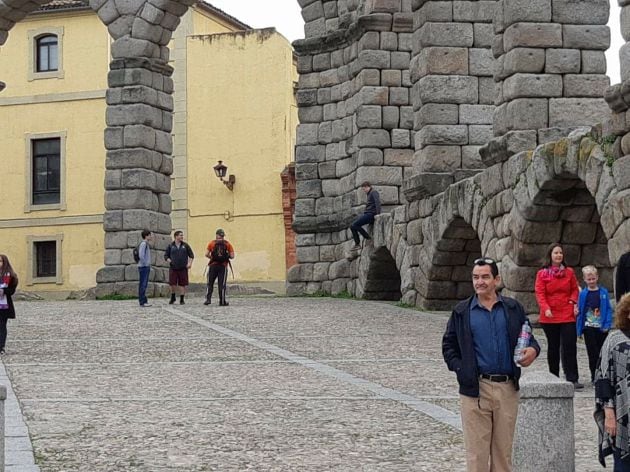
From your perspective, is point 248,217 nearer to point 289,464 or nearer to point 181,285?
point 181,285

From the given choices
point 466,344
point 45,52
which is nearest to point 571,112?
point 466,344

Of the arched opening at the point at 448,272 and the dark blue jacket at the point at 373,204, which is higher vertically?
the dark blue jacket at the point at 373,204

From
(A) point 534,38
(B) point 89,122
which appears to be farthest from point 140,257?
(B) point 89,122

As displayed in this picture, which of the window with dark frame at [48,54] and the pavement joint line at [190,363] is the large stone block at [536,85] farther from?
the window with dark frame at [48,54]

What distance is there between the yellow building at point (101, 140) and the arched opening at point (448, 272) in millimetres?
16394

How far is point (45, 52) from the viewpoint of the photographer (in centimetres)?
3609

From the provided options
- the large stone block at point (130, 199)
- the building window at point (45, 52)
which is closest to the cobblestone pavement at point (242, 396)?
the large stone block at point (130, 199)

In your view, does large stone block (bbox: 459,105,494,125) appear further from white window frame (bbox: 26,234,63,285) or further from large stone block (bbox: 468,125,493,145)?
white window frame (bbox: 26,234,63,285)

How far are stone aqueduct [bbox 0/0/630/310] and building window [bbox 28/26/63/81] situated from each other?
33.2ft

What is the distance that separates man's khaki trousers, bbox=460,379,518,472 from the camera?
18.6 ft

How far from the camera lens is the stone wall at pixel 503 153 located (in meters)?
12.4

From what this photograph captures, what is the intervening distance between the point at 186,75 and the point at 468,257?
63.4ft

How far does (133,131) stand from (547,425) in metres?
18.0

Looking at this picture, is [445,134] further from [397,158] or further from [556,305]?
[556,305]
